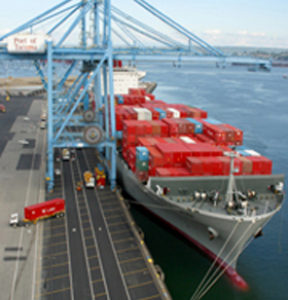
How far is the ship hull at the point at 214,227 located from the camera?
24781mm

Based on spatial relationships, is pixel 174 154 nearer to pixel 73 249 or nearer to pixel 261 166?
pixel 261 166

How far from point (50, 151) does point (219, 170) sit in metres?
18.7

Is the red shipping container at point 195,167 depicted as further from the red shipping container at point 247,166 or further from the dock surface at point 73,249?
the dock surface at point 73,249

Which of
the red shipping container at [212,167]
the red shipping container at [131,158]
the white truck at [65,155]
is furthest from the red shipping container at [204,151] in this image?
the white truck at [65,155]

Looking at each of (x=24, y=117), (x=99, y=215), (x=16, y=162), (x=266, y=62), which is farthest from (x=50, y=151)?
(x=24, y=117)

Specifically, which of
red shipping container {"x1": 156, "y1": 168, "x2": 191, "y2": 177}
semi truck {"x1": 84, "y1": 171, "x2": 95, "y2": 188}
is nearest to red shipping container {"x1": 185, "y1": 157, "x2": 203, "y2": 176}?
red shipping container {"x1": 156, "y1": 168, "x2": 191, "y2": 177}

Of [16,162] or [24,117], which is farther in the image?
[24,117]

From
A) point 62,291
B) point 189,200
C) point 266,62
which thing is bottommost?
point 62,291

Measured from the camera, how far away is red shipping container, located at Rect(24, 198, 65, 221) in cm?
2967

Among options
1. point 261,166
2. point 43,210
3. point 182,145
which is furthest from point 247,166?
point 43,210

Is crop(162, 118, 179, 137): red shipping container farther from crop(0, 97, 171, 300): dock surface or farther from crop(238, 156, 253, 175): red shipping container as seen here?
crop(238, 156, 253, 175): red shipping container

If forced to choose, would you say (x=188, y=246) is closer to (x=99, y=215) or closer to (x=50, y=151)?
(x=99, y=215)

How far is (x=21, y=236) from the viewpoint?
2767 cm

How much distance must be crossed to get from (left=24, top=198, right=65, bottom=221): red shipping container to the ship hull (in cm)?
771
